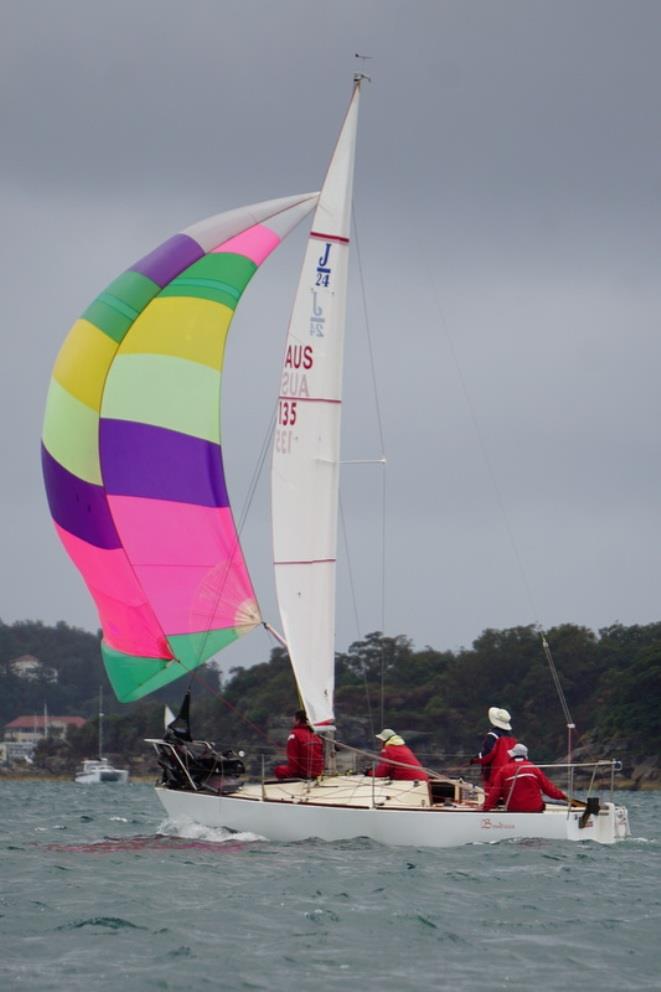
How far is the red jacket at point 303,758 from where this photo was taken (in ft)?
59.3

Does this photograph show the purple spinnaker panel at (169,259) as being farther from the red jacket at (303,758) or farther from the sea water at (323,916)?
the sea water at (323,916)

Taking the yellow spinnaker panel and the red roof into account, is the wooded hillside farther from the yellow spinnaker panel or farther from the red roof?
the yellow spinnaker panel

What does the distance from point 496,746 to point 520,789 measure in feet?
3.10

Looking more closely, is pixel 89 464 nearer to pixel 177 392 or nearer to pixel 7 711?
pixel 177 392

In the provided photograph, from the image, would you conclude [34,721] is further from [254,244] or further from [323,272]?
[323,272]

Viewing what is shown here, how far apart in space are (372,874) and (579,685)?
5042 cm

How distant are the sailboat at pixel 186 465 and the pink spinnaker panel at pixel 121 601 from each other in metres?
0.02

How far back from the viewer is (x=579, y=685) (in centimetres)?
6378

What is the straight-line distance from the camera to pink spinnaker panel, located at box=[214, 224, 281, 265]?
66.7 feet

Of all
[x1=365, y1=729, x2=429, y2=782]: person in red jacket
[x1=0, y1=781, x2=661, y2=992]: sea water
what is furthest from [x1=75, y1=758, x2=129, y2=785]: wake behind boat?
[x1=0, y1=781, x2=661, y2=992]: sea water

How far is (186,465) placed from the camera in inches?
766

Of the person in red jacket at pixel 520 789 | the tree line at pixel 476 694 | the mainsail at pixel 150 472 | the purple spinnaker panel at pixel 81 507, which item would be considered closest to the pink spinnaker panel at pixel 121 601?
the mainsail at pixel 150 472

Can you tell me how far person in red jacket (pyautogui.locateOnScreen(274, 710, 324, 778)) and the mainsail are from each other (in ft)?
5.24

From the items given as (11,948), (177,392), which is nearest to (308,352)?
(177,392)
